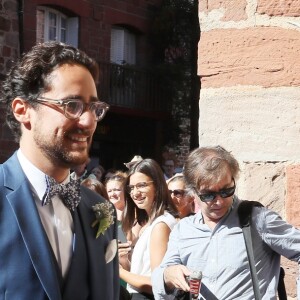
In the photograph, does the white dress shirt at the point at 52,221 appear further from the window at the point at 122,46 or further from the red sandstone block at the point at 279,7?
the window at the point at 122,46

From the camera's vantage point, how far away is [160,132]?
20750mm

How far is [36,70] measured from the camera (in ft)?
7.18

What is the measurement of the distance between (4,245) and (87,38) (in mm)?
17134

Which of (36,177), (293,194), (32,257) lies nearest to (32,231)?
(32,257)

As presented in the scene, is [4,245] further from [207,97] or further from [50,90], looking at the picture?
[207,97]

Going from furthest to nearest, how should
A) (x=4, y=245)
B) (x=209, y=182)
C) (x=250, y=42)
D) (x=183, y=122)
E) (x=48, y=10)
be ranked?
1. (x=183, y=122)
2. (x=48, y=10)
3. (x=250, y=42)
4. (x=209, y=182)
5. (x=4, y=245)

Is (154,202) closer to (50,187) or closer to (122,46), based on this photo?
(50,187)

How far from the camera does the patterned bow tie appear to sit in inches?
84.7

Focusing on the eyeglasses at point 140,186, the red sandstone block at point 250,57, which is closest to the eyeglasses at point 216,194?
the red sandstone block at point 250,57

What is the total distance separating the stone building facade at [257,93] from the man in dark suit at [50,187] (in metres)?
1.55

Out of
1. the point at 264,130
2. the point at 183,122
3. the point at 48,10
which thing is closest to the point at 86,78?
the point at 264,130

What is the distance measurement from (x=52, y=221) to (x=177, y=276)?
1.23 metres

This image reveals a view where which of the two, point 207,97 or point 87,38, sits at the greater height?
point 87,38

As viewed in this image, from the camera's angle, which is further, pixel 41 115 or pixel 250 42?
pixel 250 42
